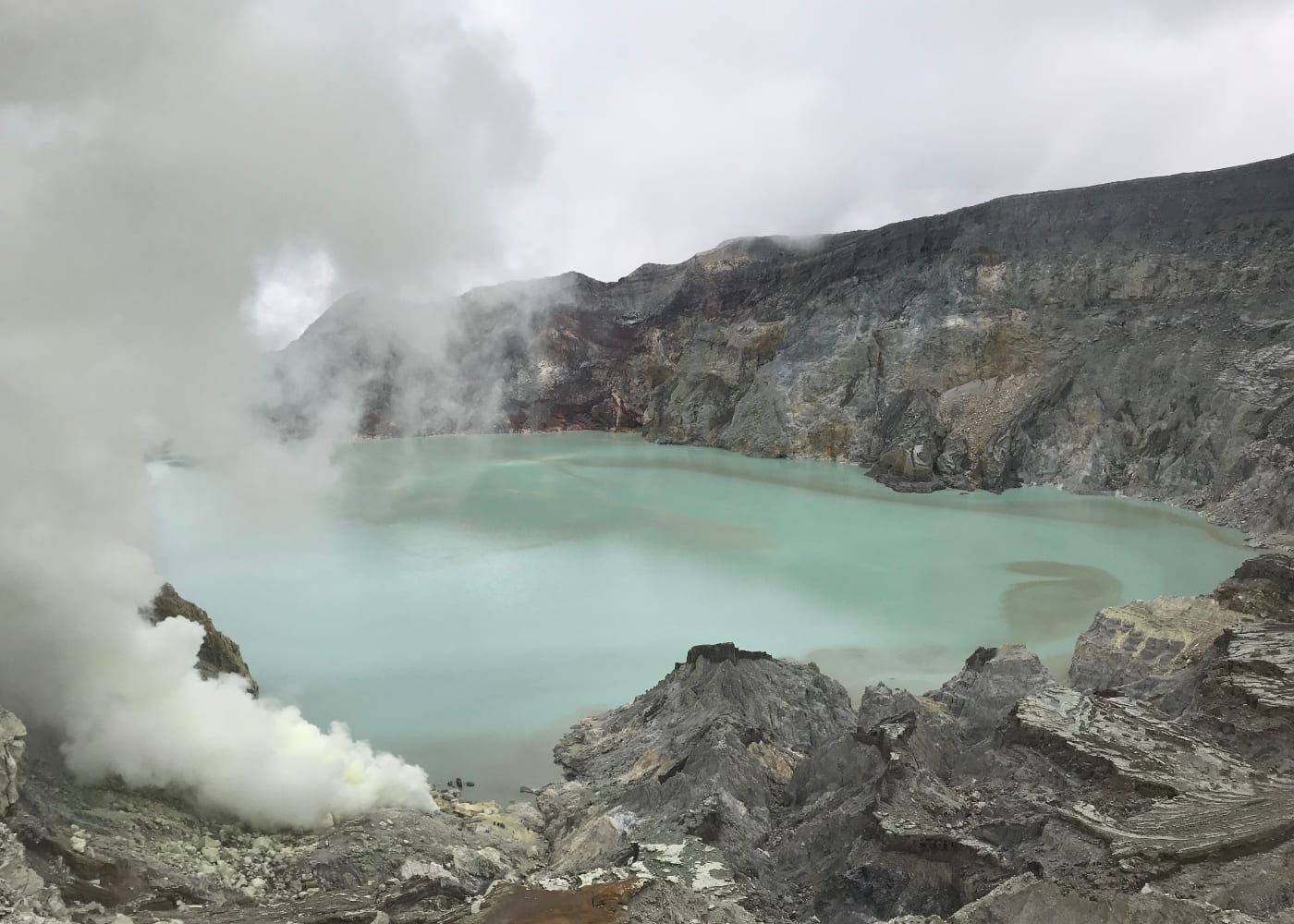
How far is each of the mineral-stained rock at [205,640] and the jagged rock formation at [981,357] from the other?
16684 mm

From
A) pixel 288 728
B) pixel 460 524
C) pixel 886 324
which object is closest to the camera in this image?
pixel 288 728

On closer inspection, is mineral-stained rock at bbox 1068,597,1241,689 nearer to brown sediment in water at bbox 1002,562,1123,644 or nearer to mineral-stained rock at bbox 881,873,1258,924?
brown sediment in water at bbox 1002,562,1123,644

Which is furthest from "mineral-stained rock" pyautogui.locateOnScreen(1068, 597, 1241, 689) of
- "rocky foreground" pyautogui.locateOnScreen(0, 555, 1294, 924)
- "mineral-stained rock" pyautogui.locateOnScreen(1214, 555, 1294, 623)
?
"rocky foreground" pyautogui.locateOnScreen(0, 555, 1294, 924)

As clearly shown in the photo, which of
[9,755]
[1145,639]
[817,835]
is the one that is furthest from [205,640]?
[1145,639]

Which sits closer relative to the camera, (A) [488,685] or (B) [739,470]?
(A) [488,685]

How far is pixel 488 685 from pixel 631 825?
4260mm

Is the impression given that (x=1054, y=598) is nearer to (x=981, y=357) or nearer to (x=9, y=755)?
(x=9, y=755)

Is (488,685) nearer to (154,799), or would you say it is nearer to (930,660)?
(154,799)

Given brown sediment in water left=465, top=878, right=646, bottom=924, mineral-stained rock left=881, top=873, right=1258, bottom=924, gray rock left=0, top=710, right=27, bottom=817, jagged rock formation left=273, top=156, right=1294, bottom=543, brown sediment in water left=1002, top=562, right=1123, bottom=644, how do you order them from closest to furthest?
mineral-stained rock left=881, top=873, right=1258, bottom=924
brown sediment in water left=465, top=878, right=646, bottom=924
gray rock left=0, top=710, right=27, bottom=817
brown sediment in water left=1002, top=562, right=1123, bottom=644
jagged rock formation left=273, top=156, right=1294, bottom=543

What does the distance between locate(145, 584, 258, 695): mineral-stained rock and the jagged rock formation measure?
16684mm

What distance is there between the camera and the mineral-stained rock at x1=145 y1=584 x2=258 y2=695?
653cm

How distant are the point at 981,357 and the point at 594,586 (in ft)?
68.7

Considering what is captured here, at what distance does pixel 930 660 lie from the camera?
10180mm

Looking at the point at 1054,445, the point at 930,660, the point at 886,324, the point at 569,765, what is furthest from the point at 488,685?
the point at 886,324
